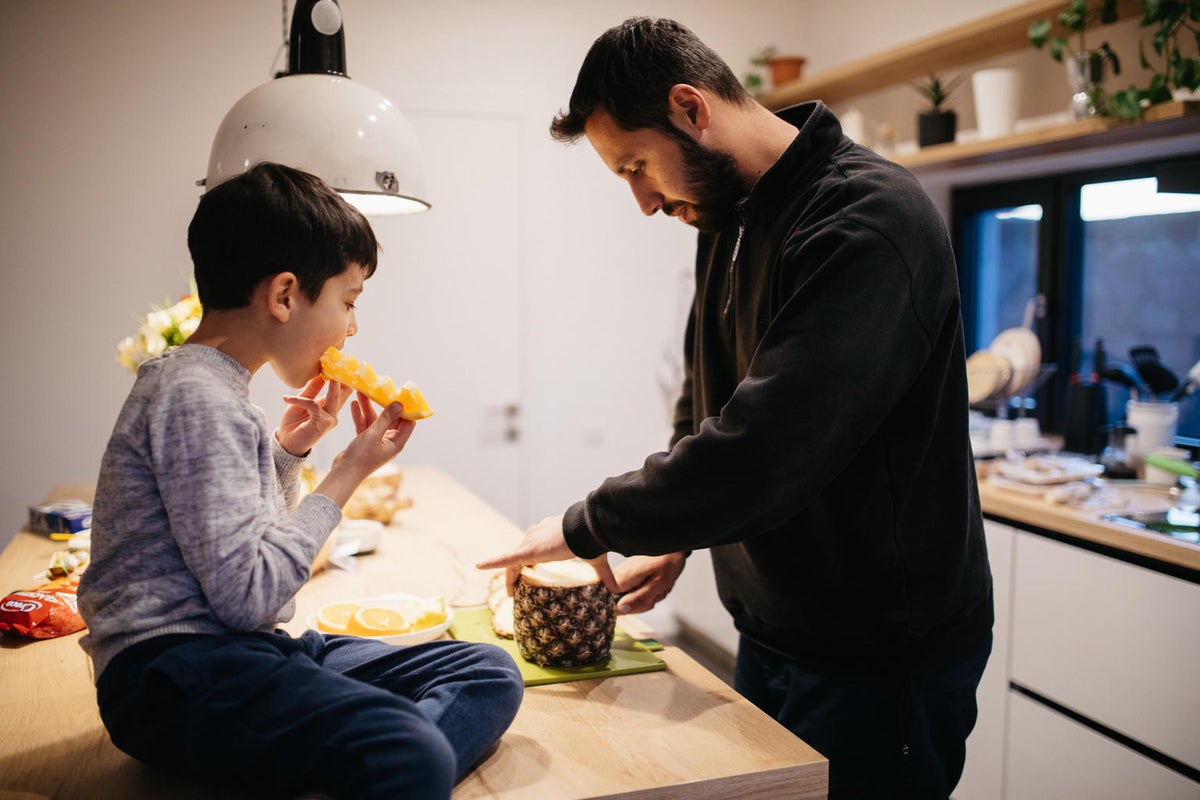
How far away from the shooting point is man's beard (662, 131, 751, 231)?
140cm

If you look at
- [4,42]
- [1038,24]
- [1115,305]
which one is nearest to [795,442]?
[1038,24]

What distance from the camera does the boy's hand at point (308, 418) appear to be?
1357 millimetres

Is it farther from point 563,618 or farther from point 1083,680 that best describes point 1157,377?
point 563,618

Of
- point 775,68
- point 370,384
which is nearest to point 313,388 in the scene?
point 370,384

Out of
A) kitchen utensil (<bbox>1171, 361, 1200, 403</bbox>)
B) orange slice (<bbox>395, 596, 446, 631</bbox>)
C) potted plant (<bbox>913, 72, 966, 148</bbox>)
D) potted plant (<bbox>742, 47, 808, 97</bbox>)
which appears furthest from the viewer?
potted plant (<bbox>742, 47, 808, 97</bbox>)

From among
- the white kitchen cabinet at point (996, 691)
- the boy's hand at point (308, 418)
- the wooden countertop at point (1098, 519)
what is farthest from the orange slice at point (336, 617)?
the white kitchen cabinet at point (996, 691)

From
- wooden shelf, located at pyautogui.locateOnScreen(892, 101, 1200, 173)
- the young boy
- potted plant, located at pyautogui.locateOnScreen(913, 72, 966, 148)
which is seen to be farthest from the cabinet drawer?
the young boy

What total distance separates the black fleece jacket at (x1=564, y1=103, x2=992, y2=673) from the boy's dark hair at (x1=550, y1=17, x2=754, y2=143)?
0.17 metres

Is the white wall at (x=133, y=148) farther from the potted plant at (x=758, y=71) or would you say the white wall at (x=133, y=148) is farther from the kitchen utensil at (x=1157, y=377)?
the kitchen utensil at (x=1157, y=377)

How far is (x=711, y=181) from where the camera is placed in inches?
56.4

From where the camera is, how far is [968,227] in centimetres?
349

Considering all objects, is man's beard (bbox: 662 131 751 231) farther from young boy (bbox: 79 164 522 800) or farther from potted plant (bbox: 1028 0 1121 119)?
potted plant (bbox: 1028 0 1121 119)

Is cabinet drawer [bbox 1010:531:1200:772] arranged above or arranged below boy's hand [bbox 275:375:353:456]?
below

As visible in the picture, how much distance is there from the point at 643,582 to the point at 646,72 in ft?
2.60
